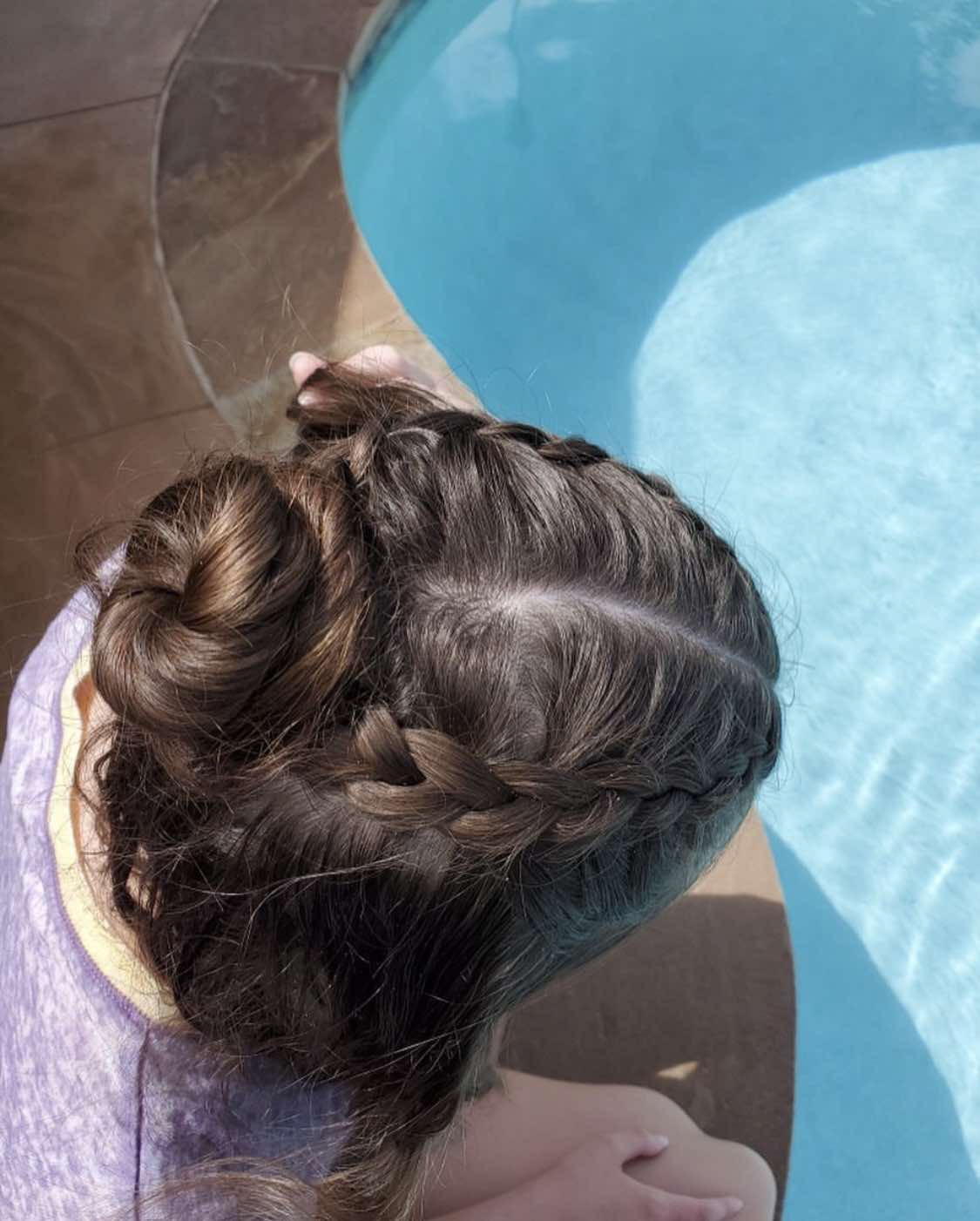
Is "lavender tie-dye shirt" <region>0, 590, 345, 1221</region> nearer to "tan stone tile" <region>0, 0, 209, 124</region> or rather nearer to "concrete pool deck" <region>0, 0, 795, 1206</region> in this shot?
"concrete pool deck" <region>0, 0, 795, 1206</region>

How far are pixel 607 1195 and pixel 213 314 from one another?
1337 mm

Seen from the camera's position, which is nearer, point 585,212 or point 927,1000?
point 927,1000

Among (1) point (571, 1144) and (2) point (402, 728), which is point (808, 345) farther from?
(2) point (402, 728)

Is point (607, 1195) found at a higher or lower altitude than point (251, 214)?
lower

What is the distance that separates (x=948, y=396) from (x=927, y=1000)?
107 cm

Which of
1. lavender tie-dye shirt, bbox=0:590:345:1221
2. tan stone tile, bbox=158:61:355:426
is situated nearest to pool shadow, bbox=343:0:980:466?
tan stone tile, bbox=158:61:355:426

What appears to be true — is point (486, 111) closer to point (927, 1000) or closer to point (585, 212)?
point (585, 212)

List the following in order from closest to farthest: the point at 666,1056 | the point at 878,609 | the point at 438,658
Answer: the point at 438,658, the point at 666,1056, the point at 878,609

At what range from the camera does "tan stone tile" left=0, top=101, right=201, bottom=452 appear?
5.27ft

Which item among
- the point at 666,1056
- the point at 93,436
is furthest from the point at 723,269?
the point at 666,1056

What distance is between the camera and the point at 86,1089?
70cm

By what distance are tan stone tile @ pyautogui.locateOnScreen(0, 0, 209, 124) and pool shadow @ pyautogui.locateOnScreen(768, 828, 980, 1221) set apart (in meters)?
1.83

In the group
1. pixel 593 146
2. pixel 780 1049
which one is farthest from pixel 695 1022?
pixel 593 146

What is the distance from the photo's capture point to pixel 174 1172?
0.72 metres
